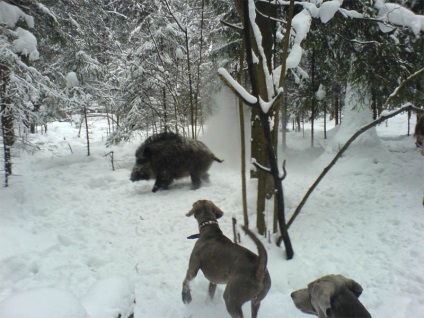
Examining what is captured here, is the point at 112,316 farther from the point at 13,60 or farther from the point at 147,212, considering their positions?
the point at 13,60

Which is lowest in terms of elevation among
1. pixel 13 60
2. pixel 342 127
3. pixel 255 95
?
pixel 342 127

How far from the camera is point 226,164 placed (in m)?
13.1

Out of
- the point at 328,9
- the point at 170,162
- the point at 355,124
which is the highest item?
the point at 328,9

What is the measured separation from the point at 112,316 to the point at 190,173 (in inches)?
284

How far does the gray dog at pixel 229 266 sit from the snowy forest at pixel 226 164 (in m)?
0.54

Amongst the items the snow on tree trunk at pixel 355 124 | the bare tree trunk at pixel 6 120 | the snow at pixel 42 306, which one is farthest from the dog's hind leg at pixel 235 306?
the snow on tree trunk at pixel 355 124

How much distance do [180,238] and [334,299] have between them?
12.2 feet

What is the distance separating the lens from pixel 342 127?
40.9 ft

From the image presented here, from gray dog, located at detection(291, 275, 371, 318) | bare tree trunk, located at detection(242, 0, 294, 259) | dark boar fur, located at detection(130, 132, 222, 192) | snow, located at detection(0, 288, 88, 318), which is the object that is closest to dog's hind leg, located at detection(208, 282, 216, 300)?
bare tree trunk, located at detection(242, 0, 294, 259)

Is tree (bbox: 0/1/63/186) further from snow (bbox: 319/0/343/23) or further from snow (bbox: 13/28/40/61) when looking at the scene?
snow (bbox: 319/0/343/23)

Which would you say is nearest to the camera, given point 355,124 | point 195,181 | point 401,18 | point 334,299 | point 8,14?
point 334,299

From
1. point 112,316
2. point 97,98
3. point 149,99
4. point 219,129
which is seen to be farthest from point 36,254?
point 219,129

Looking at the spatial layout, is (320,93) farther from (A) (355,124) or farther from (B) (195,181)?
(B) (195,181)

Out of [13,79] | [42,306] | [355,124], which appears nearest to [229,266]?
[42,306]
